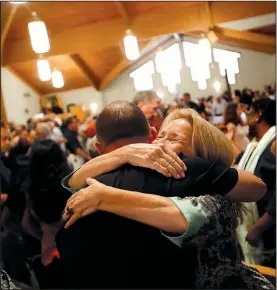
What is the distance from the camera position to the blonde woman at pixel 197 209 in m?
0.85

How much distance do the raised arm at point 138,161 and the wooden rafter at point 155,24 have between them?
652 cm

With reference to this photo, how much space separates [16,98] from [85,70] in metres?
1.91

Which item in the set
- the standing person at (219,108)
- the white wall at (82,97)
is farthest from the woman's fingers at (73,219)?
the white wall at (82,97)

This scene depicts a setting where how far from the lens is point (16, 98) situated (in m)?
11.0

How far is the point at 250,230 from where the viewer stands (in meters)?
1.97

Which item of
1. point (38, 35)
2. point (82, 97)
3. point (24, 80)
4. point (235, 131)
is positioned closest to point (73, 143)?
point (38, 35)

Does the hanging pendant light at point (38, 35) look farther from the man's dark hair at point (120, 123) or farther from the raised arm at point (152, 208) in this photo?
the raised arm at point (152, 208)

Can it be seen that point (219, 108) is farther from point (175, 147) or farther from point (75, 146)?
point (175, 147)

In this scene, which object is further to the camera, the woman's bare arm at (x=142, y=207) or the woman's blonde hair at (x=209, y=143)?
the woman's blonde hair at (x=209, y=143)

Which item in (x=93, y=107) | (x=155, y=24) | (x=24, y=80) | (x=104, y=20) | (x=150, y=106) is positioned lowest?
(x=93, y=107)

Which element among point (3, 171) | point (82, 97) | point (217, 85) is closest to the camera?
point (3, 171)

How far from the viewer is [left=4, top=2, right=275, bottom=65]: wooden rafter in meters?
7.12

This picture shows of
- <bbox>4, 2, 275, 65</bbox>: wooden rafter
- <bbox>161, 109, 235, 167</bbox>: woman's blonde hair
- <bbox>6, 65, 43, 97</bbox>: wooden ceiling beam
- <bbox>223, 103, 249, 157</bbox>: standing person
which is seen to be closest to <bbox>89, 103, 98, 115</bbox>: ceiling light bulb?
<bbox>6, 65, 43, 97</bbox>: wooden ceiling beam

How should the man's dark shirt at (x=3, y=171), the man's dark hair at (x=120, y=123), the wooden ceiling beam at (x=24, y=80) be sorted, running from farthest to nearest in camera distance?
1. the wooden ceiling beam at (x=24, y=80)
2. the man's dark shirt at (x=3, y=171)
3. the man's dark hair at (x=120, y=123)
